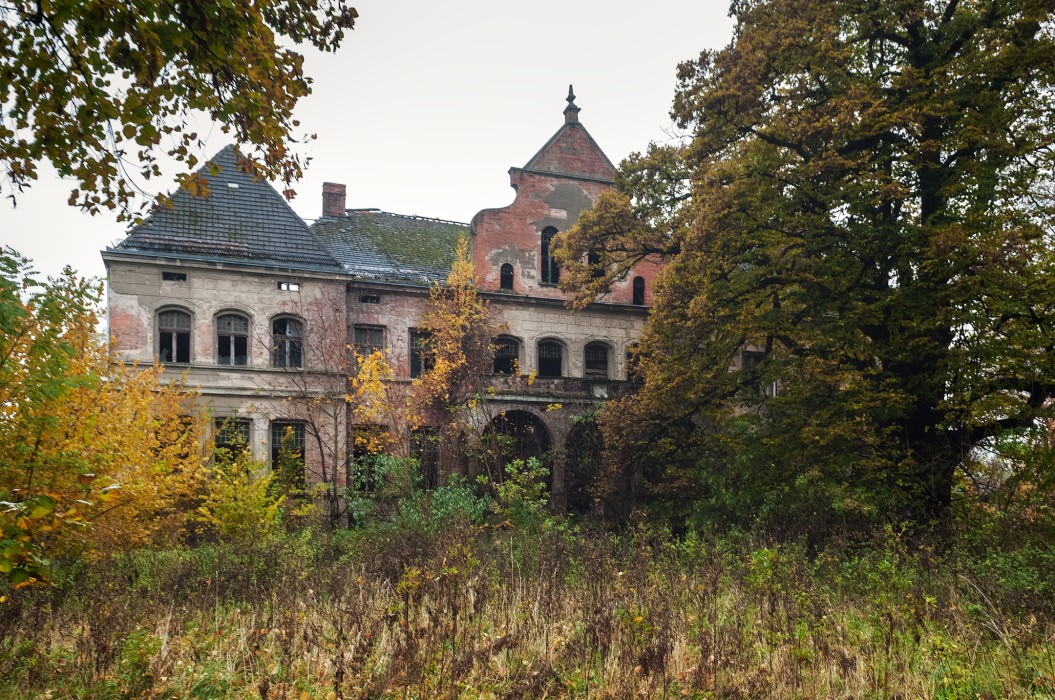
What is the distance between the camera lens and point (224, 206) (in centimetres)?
2644

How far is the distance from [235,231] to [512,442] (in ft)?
35.6

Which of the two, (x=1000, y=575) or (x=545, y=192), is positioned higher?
(x=545, y=192)

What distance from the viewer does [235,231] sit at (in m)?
25.9

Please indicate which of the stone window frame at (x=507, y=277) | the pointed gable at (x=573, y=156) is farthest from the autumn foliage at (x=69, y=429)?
the pointed gable at (x=573, y=156)

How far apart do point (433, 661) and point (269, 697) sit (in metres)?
1.20

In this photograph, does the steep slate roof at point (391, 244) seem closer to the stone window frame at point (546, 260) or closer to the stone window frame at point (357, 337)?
the stone window frame at point (357, 337)

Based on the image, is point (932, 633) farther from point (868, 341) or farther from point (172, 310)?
point (172, 310)

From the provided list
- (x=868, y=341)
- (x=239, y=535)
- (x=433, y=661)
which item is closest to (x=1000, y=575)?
(x=868, y=341)

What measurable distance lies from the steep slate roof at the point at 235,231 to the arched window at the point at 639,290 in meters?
10.8

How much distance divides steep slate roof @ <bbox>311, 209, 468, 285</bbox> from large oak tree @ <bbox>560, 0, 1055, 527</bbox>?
465 inches

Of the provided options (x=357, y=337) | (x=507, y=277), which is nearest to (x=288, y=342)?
(x=357, y=337)

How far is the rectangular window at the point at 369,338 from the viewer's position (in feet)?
88.5

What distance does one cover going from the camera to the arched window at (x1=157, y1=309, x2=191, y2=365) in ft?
81.1

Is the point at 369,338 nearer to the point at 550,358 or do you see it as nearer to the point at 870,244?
the point at 550,358
